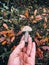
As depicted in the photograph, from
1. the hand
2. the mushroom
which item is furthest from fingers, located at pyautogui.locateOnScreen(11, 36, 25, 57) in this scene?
the mushroom

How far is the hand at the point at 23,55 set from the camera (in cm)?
270

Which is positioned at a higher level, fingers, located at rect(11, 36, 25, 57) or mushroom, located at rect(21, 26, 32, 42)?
mushroom, located at rect(21, 26, 32, 42)

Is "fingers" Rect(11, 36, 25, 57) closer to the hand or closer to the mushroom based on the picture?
the hand

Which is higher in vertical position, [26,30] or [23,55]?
[26,30]

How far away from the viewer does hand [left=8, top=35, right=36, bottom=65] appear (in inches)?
106

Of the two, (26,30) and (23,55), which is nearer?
(23,55)

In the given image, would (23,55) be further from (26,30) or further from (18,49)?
(26,30)

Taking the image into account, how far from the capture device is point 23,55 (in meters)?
2.81

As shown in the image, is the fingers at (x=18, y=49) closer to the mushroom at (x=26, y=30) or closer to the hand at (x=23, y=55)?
the hand at (x=23, y=55)

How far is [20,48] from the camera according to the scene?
9.18 ft

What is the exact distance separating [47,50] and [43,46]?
8 centimetres

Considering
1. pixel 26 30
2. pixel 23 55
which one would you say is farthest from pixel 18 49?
pixel 26 30

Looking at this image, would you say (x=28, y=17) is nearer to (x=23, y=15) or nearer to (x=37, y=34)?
(x=23, y=15)

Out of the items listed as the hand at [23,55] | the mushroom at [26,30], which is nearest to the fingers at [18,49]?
the hand at [23,55]
